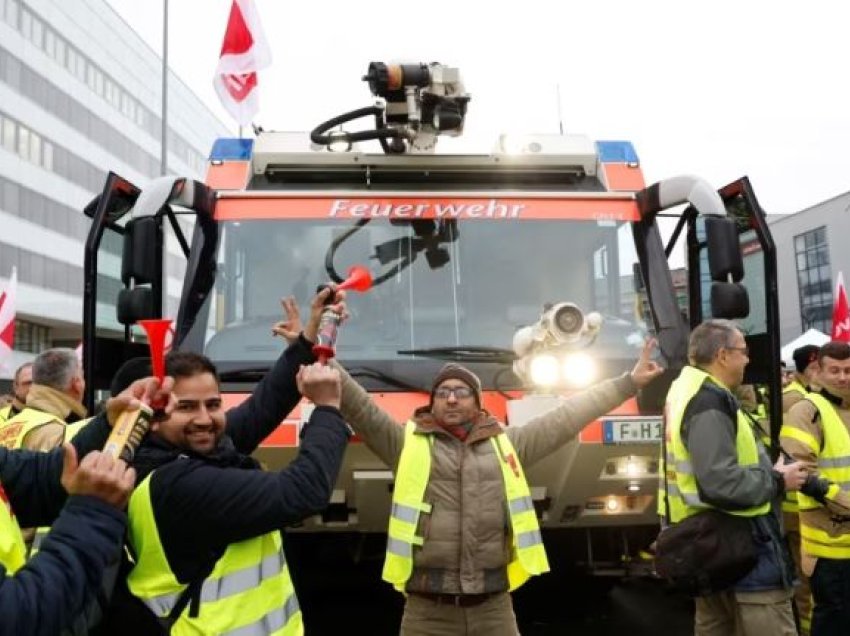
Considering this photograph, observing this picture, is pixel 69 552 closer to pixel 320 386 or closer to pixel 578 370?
pixel 320 386

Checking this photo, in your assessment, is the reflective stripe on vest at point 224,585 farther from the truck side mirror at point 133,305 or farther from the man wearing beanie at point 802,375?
the man wearing beanie at point 802,375

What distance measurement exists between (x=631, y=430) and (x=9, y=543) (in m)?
2.89

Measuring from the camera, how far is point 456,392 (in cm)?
336

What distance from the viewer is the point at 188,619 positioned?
84.2 inches

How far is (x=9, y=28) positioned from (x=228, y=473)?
128ft

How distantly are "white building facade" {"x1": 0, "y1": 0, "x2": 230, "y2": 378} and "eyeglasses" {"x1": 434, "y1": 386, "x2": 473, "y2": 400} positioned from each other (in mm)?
35807

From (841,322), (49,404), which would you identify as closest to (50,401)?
(49,404)

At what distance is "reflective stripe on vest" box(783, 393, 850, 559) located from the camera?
4066mm

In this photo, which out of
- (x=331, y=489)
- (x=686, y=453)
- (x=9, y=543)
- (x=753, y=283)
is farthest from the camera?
(x=753, y=283)

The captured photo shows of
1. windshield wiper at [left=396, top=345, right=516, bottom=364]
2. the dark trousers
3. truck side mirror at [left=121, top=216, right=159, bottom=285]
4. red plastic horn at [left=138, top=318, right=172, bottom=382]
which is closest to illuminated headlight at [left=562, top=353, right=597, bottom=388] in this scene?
windshield wiper at [left=396, top=345, right=516, bottom=364]

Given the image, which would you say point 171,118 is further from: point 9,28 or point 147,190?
point 147,190

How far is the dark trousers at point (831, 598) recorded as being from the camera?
3.94m

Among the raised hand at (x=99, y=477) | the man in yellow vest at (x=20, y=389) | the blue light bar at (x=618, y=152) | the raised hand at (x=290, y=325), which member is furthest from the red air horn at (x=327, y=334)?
the man in yellow vest at (x=20, y=389)

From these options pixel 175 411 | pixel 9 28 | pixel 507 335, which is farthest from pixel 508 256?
pixel 9 28
